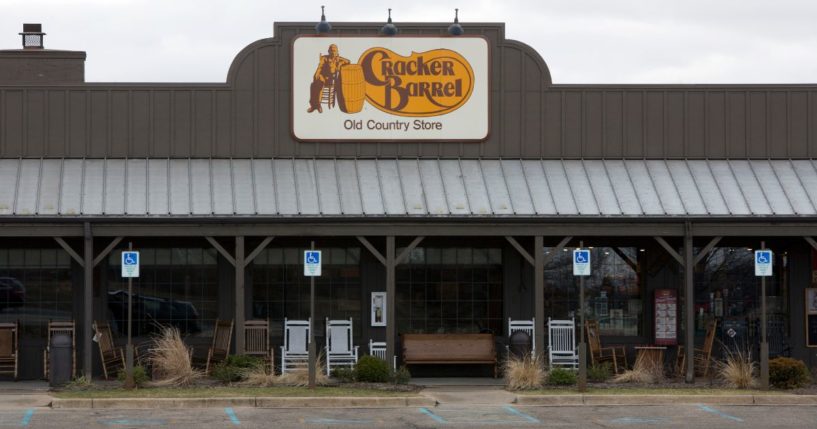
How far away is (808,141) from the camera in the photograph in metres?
24.7

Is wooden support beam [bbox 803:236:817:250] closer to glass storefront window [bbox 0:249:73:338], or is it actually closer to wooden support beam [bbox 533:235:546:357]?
wooden support beam [bbox 533:235:546:357]

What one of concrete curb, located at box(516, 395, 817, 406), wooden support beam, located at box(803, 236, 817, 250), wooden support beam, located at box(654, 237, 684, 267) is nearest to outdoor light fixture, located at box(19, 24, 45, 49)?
concrete curb, located at box(516, 395, 817, 406)

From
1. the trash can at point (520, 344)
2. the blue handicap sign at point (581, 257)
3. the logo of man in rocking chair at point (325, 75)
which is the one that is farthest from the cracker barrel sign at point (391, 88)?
the blue handicap sign at point (581, 257)

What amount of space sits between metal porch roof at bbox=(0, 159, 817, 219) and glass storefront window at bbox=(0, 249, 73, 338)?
1.67m

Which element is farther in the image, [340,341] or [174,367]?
[340,341]

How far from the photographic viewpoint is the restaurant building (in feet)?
75.9

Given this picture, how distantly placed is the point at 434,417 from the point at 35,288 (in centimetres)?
974

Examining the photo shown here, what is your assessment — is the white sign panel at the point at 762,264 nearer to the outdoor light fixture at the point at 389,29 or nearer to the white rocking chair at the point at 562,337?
the white rocking chair at the point at 562,337

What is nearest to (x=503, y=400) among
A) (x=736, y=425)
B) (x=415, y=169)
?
(x=736, y=425)

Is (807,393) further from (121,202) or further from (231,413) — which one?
(121,202)

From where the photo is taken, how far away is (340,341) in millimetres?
23906

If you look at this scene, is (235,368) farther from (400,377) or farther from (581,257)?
(581,257)

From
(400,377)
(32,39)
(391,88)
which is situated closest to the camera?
(400,377)

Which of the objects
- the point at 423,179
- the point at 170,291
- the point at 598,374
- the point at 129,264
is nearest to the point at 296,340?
the point at 170,291
